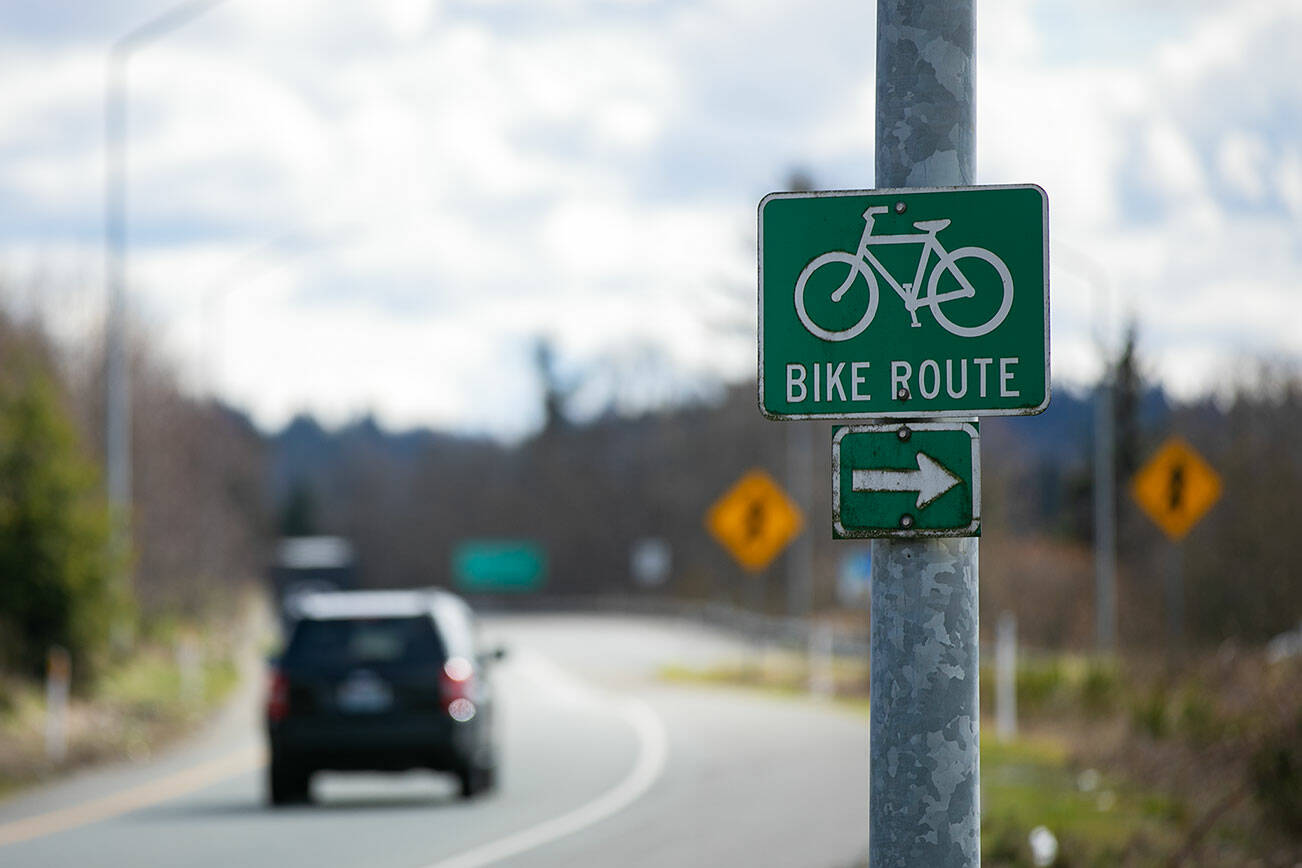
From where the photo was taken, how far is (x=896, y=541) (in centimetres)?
486

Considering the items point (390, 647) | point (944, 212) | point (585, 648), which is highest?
point (944, 212)

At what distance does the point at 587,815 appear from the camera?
17.5 m

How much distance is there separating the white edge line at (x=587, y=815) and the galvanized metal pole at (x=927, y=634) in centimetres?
946

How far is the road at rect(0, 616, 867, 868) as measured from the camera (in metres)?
14.8

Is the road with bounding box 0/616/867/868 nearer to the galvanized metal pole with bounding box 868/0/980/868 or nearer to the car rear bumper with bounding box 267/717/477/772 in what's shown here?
the car rear bumper with bounding box 267/717/477/772

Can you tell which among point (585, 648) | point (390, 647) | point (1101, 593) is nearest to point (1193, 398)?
point (585, 648)

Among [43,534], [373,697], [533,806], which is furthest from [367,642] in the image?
[43,534]

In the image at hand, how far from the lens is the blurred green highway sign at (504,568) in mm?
128750

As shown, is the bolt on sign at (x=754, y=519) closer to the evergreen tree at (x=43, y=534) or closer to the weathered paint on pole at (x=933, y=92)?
the evergreen tree at (x=43, y=534)

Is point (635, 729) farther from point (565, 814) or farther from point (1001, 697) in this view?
point (565, 814)

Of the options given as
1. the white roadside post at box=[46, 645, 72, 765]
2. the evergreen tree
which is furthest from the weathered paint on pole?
the evergreen tree

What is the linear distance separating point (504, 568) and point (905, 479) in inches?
4919

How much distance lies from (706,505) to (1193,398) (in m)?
47.1

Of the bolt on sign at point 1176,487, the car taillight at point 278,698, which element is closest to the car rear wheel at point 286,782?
the car taillight at point 278,698
